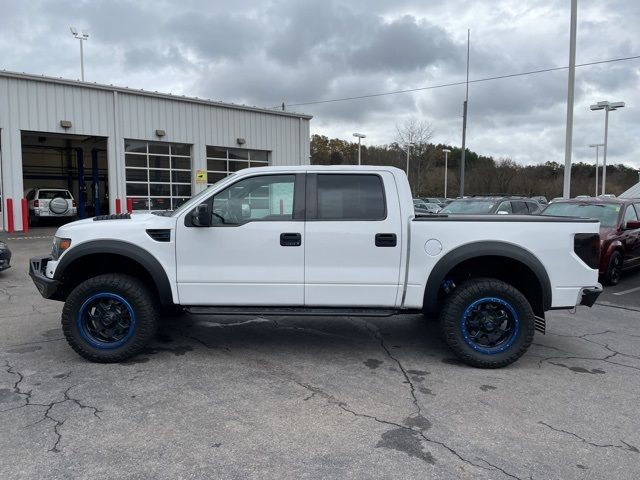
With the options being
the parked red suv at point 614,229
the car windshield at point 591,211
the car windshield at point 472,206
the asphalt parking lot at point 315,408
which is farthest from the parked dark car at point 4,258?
the parked red suv at point 614,229

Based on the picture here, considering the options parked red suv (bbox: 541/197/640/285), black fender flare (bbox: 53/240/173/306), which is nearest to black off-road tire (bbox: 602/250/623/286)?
parked red suv (bbox: 541/197/640/285)

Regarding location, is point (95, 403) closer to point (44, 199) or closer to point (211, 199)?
point (211, 199)

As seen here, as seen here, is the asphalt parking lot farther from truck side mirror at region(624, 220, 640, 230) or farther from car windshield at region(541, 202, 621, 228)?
car windshield at region(541, 202, 621, 228)

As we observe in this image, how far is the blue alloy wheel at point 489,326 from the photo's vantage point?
16.1 feet

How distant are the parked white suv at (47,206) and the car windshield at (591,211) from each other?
19.7 metres

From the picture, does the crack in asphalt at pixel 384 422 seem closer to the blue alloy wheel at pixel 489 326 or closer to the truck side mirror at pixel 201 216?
the blue alloy wheel at pixel 489 326

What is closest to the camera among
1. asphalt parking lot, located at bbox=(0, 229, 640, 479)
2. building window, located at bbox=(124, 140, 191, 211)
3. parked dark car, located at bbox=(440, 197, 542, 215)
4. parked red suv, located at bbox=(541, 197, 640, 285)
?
asphalt parking lot, located at bbox=(0, 229, 640, 479)

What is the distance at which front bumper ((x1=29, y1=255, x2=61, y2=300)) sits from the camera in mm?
4934

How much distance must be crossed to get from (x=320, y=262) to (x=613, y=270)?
7.38 metres

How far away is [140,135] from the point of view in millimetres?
21625

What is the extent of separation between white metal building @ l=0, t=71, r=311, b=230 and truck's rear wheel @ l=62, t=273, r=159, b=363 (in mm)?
16346

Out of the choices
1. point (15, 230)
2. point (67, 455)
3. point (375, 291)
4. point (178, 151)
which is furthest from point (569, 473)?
point (178, 151)

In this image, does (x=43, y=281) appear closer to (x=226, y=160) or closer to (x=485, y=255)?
(x=485, y=255)

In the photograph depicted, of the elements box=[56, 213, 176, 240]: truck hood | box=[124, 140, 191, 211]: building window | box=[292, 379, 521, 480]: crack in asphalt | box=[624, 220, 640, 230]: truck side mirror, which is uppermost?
box=[124, 140, 191, 211]: building window
